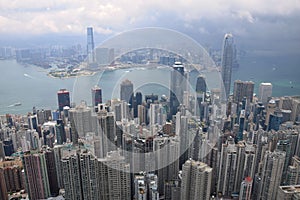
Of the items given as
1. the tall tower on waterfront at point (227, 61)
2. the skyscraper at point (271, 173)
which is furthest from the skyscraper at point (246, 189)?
the tall tower on waterfront at point (227, 61)

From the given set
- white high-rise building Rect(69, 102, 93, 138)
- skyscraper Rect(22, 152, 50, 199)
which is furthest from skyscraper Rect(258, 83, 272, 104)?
skyscraper Rect(22, 152, 50, 199)

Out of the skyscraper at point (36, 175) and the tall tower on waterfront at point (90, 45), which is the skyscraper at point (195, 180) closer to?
the tall tower on waterfront at point (90, 45)

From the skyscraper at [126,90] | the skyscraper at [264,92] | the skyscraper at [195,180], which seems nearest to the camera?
the skyscraper at [126,90]

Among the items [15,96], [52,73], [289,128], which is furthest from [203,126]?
[15,96]

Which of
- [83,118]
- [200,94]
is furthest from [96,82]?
[200,94]

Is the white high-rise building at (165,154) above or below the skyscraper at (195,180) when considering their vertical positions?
above

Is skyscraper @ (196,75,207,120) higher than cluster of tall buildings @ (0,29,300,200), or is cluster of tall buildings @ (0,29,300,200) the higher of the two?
skyscraper @ (196,75,207,120)

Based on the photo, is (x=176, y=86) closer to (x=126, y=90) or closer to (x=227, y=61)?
(x=126, y=90)

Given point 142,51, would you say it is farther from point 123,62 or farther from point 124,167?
point 124,167

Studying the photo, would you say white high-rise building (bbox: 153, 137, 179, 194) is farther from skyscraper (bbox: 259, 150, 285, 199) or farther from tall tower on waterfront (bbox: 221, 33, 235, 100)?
skyscraper (bbox: 259, 150, 285, 199)
